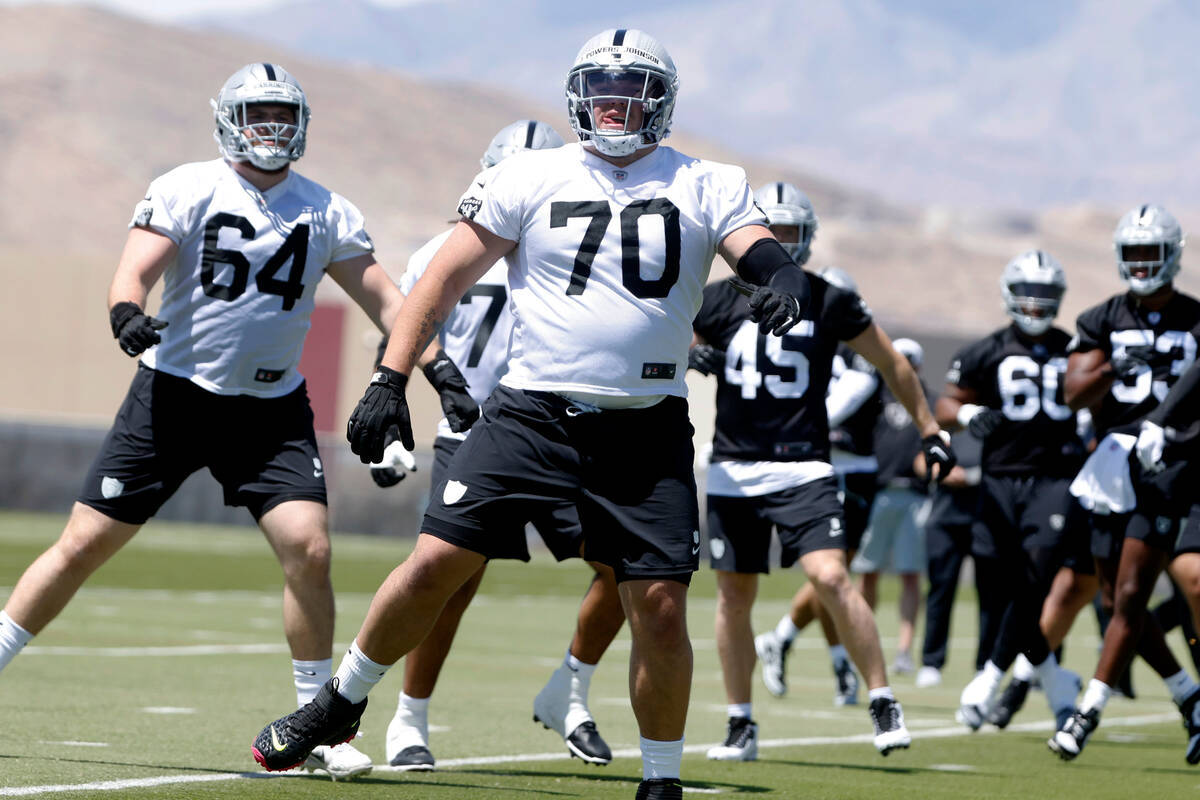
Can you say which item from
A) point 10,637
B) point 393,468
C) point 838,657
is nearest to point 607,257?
point 393,468

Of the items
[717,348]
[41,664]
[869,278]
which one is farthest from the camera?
[869,278]

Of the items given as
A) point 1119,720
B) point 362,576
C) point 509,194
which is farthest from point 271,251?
point 362,576

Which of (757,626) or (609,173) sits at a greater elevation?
(609,173)

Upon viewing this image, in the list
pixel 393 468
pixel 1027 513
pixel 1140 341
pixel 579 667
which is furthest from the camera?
pixel 1027 513

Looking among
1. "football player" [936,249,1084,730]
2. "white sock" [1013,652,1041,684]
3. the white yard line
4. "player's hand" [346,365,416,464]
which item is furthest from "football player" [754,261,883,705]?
"player's hand" [346,365,416,464]

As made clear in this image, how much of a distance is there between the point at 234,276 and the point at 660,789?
230 cm

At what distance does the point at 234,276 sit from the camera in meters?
6.53

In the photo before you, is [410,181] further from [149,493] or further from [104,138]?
[149,493]

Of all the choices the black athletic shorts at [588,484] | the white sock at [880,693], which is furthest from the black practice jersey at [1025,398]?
the black athletic shorts at [588,484]

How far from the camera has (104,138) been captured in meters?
124

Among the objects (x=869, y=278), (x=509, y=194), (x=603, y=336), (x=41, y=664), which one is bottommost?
(x=41, y=664)

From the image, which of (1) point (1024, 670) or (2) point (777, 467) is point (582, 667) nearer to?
(2) point (777, 467)

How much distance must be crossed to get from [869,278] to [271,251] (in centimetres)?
10908

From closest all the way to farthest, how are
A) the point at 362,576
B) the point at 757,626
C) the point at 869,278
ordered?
the point at 757,626 → the point at 362,576 → the point at 869,278
